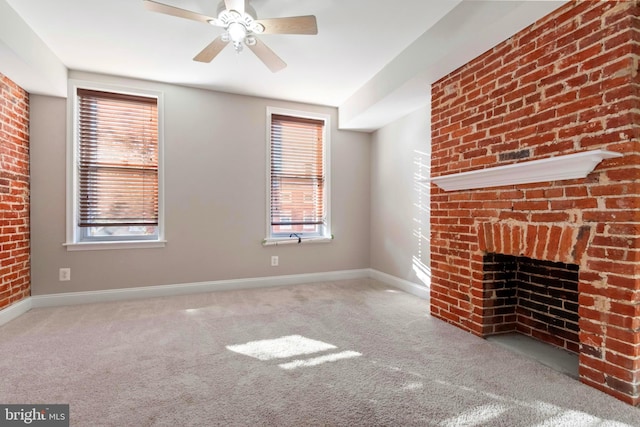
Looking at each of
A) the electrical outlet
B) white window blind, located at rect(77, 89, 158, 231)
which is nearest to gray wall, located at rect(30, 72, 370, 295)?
the electrical outlet

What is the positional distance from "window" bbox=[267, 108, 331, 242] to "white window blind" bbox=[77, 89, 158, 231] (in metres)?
1.42

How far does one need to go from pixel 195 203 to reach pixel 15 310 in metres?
1.90

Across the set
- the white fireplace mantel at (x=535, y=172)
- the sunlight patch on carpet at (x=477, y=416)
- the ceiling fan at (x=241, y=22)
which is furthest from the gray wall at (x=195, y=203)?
the sunlight patch on carpet at (x=477, y=416)

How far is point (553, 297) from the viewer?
90.7 inches

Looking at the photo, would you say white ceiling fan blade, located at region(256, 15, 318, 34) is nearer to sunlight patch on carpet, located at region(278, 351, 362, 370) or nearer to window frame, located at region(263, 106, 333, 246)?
window frame, located at region(263, 106, 333, 246)

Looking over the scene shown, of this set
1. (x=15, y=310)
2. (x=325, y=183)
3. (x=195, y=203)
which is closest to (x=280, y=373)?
(x=195, y=203)

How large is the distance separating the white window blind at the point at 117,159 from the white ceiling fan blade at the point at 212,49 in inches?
57.0

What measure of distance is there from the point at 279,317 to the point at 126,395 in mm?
1406

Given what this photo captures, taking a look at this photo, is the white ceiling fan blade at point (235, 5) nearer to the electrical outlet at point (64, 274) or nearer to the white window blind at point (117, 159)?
the white window blind at point (117, 159)

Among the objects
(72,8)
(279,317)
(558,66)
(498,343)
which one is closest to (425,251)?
(498,343)

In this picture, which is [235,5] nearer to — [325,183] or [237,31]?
[237,31]

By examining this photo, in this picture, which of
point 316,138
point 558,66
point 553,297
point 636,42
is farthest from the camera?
point 316,138

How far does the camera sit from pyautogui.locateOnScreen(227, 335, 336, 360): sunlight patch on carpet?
2148mm

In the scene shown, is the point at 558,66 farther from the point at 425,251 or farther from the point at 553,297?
the point at 425,251
